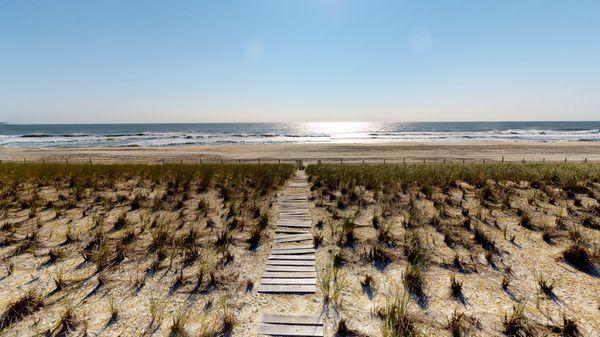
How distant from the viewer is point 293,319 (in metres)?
3.83

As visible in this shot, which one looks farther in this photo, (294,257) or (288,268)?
(294,257)

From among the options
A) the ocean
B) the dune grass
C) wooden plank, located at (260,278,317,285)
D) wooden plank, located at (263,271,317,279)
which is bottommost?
wooden plank, located at (260,278,317,285)

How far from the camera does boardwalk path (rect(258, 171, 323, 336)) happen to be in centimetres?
370

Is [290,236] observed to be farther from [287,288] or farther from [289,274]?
[287,288]

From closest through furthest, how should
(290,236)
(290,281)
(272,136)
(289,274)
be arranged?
(290,281) < (289,274) < (290,236) < (272,136)

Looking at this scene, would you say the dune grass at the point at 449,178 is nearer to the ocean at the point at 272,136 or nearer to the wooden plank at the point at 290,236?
the wooden plank at the point at 290,236

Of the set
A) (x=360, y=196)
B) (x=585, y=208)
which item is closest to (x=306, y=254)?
(x=360, y=196)

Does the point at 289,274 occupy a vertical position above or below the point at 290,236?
below

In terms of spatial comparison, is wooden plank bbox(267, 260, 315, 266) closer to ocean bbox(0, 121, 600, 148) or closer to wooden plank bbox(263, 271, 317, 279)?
wooden plank bbox(263, 271, 317, 279)

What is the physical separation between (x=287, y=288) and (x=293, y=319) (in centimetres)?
78

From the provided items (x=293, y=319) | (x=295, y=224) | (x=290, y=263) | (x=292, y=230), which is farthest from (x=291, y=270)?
(x=295, y=224)

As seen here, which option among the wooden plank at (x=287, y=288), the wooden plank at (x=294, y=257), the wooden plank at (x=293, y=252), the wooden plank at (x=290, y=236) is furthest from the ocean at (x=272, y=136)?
the wooden plank at (x=287, y=288)

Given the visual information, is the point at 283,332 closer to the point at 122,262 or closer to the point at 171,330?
the point at 171,330

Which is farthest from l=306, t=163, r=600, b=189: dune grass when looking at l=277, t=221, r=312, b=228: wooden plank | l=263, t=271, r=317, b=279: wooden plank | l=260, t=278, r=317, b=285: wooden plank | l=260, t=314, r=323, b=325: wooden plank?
l=260, t=314, r=323, b=325: wooden plank
